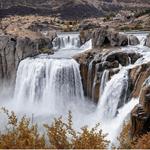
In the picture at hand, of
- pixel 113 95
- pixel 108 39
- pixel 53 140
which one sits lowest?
pixel 113 95

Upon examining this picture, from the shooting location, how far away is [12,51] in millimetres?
42219

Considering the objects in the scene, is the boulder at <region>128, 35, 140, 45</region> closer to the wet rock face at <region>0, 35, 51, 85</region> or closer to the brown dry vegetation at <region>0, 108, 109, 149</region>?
the wet rock face at <region>0, 35, 51, 85</region>

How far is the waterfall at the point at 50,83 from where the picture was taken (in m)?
35.9

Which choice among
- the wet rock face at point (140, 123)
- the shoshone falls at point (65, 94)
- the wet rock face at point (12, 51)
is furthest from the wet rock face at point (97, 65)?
the wet rock face at point (140, 123)

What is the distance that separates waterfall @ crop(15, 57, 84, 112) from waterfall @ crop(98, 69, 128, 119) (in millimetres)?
3851

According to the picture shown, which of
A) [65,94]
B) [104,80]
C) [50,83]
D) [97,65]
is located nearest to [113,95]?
[104,80]

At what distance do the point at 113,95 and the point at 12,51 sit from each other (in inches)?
577

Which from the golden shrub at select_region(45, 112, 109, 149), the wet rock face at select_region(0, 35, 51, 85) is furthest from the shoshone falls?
the golden shrub at select_region(45, 112, 109, 149)

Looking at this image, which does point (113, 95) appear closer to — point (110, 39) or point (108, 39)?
point (110, 39)

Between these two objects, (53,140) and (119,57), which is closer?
(53,140)

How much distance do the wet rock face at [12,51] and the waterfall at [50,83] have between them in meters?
2.20

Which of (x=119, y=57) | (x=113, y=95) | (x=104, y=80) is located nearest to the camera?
(x=113, y=95)

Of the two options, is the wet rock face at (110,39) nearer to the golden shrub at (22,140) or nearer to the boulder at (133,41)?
the boulder at (133,41)

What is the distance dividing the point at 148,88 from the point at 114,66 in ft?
34.1
